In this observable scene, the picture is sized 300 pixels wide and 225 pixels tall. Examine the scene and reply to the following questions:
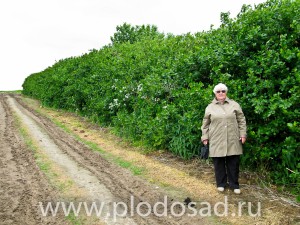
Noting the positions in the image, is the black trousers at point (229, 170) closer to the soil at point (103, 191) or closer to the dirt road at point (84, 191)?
the soil at point (103, 191)

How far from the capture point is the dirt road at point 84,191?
16.3ft

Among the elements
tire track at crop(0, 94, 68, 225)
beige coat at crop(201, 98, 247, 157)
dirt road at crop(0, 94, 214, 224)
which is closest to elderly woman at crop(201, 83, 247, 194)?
beige coat at crop(201, 98, 247, 157)

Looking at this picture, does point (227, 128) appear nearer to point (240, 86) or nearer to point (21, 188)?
point (240, 86)

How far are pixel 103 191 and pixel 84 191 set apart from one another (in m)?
0.37

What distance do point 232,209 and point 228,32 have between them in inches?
160

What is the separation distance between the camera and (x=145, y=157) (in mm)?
8789

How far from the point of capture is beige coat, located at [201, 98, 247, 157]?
5.77 meters

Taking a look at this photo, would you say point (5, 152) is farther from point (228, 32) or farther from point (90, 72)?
point (90, 72)

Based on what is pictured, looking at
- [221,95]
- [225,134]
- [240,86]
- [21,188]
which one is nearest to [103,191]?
[21,188]

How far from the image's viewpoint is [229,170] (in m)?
5.97

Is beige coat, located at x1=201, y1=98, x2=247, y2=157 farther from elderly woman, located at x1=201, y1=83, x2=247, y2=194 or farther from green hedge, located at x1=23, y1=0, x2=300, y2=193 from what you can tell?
green hedge, located at x1=23, y1=0, x2=300, y2=193

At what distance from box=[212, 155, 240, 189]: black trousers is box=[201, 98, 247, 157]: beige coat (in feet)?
0.68

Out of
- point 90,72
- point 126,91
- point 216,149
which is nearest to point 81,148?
point 126,91

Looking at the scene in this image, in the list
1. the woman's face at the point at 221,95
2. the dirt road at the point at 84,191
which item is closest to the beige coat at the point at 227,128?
the woman's face at the point at 221,95
